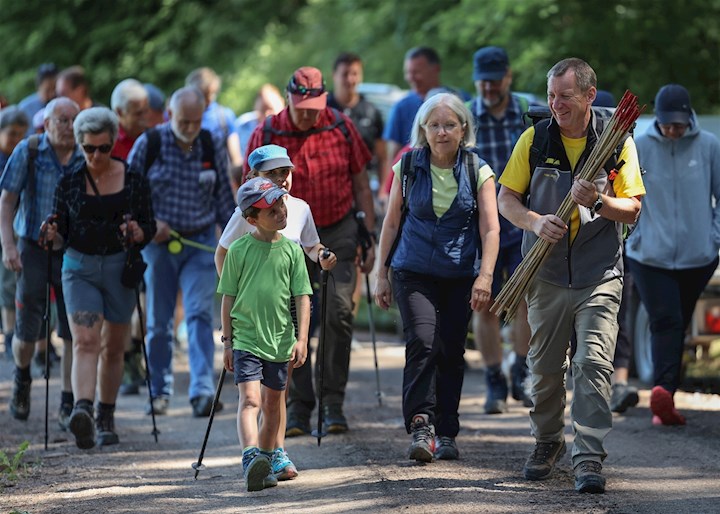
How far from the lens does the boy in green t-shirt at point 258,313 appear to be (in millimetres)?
8648

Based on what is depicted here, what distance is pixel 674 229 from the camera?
1094 centimetres

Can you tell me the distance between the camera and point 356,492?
8.41 meters

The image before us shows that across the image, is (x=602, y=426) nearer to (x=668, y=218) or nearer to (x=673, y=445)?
(x=673, y=445)

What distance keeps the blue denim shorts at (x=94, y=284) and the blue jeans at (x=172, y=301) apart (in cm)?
145

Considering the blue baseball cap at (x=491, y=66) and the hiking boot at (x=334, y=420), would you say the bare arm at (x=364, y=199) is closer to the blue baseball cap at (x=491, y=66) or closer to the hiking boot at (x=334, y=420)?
the hiking boot at (x=334, y=420)

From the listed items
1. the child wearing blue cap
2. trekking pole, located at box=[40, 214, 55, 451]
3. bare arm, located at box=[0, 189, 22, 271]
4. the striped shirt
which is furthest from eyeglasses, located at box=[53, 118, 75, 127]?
the child wearing blue cap

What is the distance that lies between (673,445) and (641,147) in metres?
2.17

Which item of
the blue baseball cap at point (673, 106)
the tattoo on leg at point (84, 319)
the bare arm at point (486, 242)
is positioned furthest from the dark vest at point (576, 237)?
the tattoo on leg at point (84, 319)

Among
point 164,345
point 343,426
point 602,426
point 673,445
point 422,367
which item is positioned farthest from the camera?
point 164,345

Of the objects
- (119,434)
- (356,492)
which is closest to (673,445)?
(356,492)

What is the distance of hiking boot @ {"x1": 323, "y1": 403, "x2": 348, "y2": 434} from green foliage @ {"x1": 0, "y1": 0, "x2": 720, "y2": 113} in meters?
7.37

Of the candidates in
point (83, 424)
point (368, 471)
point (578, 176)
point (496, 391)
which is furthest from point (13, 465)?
point (578, 176)

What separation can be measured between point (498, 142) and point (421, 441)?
118 inches

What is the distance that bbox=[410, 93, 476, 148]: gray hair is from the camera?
9.30 m
